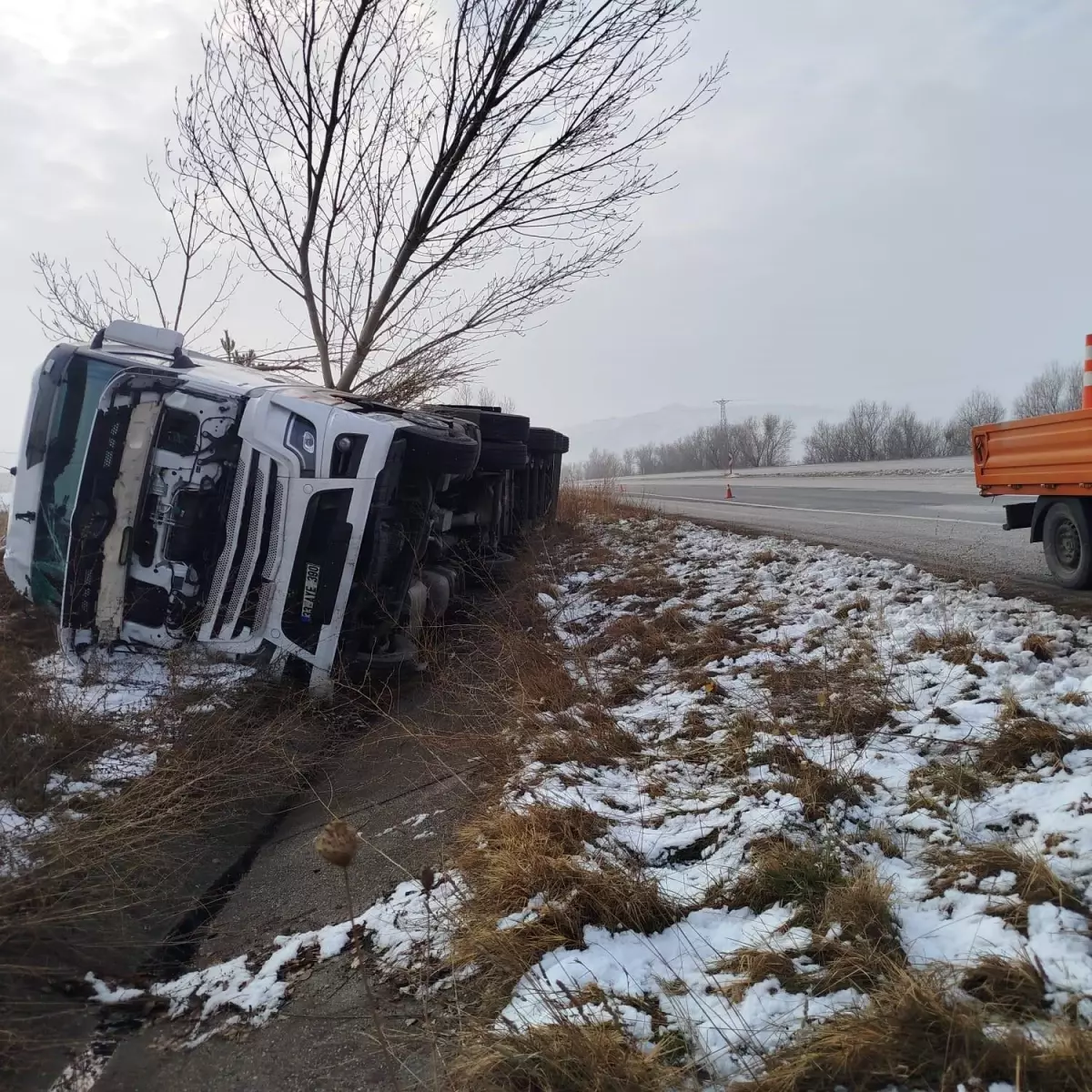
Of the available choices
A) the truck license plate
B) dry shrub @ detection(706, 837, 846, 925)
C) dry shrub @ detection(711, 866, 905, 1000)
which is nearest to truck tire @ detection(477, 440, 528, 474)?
the truck license plate

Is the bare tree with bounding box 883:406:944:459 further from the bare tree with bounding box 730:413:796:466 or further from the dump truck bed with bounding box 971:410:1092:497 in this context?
the dump truck bed with bounding box 971:410:1092:497

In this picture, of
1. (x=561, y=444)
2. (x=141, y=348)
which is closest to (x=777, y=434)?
(x=561, y=444)

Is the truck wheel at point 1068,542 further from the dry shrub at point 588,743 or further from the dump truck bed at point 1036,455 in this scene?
the dry shrub at point 588,743

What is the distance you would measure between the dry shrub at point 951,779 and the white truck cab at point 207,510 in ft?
10.9

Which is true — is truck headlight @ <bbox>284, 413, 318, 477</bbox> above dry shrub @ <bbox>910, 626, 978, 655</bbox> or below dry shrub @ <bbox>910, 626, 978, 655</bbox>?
above

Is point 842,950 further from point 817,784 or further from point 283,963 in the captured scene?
point 283,963

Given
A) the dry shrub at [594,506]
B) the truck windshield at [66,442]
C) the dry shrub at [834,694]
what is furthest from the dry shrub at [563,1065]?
the dry shrub at [594,506]

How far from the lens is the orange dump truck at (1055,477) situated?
6082 mm

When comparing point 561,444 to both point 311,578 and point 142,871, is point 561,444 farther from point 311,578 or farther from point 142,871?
→ point 142,871

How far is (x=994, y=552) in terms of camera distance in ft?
26.5

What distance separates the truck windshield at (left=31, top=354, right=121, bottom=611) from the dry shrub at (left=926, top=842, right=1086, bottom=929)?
199 inches

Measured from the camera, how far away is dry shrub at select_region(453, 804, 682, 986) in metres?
2.65

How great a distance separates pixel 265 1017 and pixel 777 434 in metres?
71.7

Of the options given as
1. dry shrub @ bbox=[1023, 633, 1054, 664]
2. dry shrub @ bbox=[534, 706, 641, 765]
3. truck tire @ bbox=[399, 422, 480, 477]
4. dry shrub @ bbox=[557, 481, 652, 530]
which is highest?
truck tire @ bbox=[399, 422, 480, 477]
